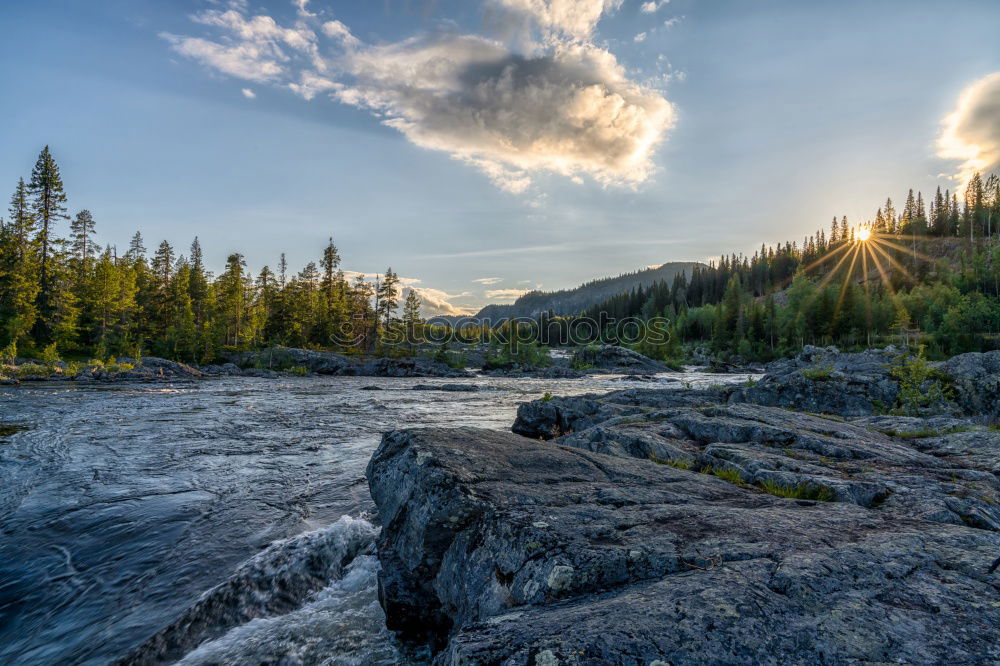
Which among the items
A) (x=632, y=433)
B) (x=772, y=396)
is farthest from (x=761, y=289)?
(x=632, y=433)

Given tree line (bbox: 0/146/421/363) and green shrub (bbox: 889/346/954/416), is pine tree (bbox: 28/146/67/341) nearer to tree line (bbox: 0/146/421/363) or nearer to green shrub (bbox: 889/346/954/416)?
tree line (bbox: 0/146/421/363)

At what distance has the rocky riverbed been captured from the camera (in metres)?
2.25

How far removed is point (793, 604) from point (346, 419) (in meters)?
19.2

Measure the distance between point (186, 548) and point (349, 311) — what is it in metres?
77.2

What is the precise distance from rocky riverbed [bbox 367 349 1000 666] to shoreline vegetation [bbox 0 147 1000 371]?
158 feet

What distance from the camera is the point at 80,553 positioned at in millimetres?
6617

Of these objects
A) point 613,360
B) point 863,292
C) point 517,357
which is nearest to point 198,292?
point 517,357

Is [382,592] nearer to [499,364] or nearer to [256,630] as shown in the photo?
[256,630]

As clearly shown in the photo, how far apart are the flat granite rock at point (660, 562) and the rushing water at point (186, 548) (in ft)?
4.27

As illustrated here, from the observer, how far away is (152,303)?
215 ft

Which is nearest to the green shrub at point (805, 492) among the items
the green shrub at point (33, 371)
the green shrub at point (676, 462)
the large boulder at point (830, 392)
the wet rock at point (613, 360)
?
the green shrub at point (676, 462)

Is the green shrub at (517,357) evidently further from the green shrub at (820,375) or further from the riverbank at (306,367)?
the green shrub at (820,375)

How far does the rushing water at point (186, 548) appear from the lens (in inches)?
184

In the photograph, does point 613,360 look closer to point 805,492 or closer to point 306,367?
point 306,367
